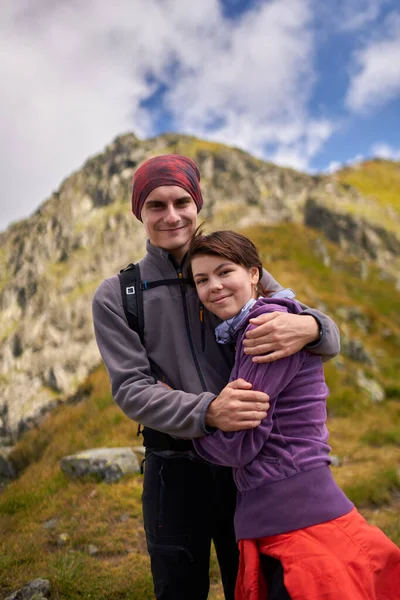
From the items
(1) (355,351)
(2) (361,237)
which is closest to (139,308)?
(1) (355,351)

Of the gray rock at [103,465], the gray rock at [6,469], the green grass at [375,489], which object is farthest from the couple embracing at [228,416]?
the gray rock at [6,469]

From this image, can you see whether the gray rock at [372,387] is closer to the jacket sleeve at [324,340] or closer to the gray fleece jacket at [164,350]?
the jacket sleeve at [324,340]

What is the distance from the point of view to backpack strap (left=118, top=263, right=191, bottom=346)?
9.70 ft

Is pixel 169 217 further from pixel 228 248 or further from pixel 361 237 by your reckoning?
pixel 361 237

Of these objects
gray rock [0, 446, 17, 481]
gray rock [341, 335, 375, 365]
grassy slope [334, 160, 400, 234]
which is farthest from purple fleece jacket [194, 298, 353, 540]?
grassy slope [334, 160, 400, 234]

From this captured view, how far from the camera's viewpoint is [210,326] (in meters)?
3.08

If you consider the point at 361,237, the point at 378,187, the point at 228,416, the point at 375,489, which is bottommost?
the point at 375,489

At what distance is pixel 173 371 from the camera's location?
9.62 ft

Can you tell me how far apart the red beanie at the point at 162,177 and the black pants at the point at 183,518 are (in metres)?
2.01

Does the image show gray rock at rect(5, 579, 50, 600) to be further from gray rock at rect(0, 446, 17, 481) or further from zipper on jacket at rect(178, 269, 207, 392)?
gray rock at rect(0, 446, 17, 481)

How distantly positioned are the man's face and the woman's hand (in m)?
1.01

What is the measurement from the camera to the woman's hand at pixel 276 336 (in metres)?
2.42

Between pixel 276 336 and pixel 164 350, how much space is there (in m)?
0.89

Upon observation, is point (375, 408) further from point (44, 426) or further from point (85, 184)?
point (85, 184)
